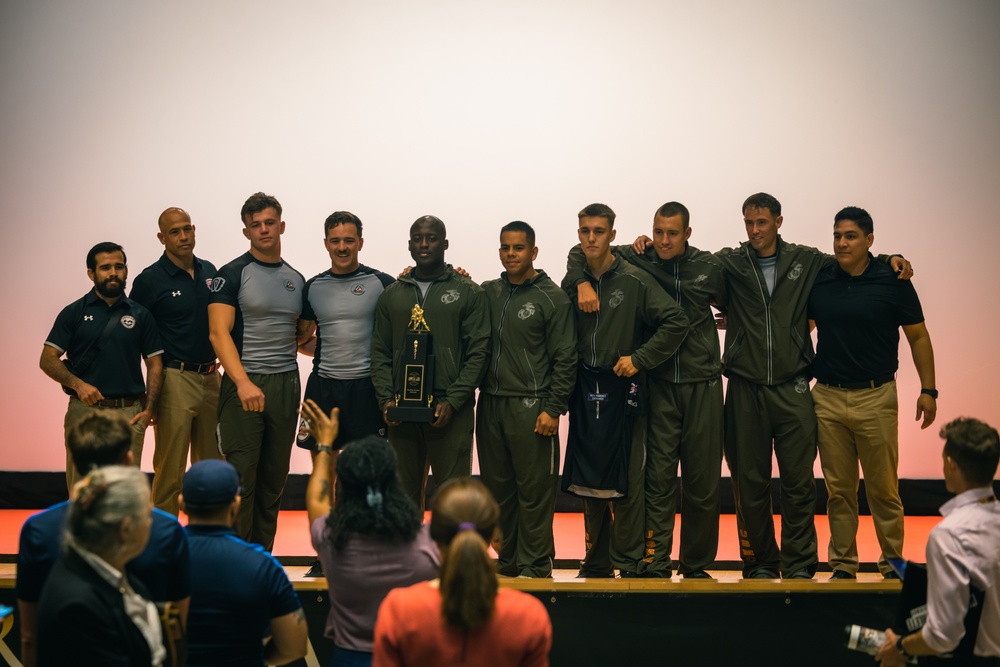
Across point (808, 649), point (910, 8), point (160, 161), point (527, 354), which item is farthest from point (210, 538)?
point (910, 8)

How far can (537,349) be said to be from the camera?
4.33 m

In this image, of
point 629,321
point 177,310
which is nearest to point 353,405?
point 177,310

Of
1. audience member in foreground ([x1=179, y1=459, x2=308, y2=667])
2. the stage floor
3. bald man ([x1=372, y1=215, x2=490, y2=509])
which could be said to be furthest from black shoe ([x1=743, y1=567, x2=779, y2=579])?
audience member in foreground ([x1=179, y1=459, x2=308, y2=667])

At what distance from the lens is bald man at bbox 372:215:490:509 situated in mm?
4320

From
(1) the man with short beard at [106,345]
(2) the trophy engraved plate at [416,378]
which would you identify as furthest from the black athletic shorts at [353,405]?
(1) the man with short beard at [106,345]

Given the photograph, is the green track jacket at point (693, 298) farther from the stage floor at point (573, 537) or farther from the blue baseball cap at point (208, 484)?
the blue baseball cap at point (208, 484)

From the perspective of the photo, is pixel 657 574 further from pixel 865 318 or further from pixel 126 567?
pixel 126 567

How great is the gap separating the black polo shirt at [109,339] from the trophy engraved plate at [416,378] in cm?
122

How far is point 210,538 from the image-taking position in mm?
2459

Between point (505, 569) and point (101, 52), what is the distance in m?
4.45

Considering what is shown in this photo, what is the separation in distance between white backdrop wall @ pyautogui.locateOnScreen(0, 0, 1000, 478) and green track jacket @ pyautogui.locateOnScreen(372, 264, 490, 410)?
7.09 feet

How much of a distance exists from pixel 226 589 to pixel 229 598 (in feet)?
0.08

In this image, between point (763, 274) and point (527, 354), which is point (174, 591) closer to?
point (527, 354)

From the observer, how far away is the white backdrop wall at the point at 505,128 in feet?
21.0
